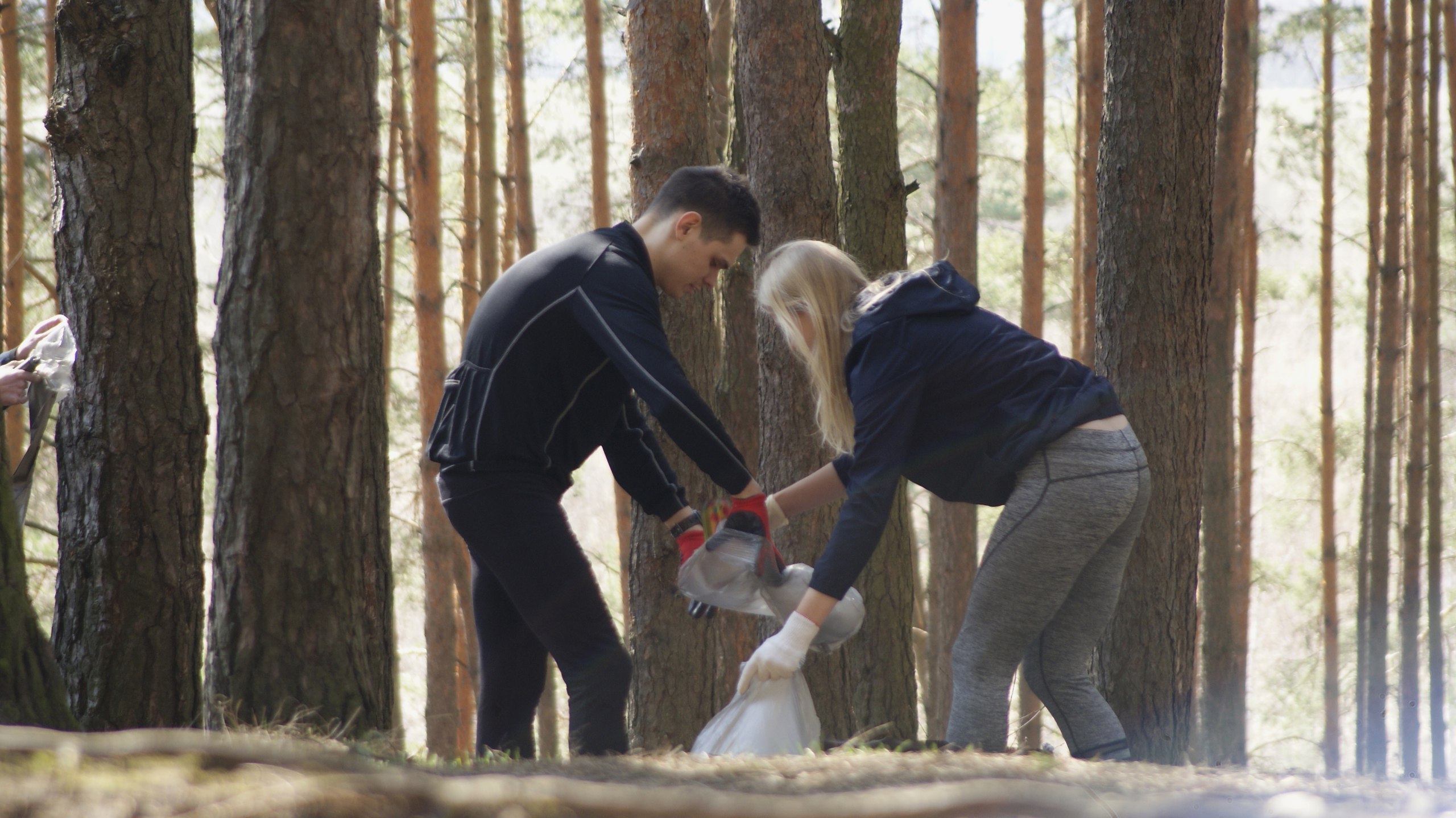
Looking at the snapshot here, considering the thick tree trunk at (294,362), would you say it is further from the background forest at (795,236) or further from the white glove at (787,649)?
the white glove at (787,649)

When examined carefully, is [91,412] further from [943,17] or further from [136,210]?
[943,17]

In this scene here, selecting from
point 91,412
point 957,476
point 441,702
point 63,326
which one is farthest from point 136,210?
point 441,702

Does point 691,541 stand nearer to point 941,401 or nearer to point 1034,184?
point 941,401

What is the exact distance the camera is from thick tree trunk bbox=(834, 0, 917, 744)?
5.57 meters

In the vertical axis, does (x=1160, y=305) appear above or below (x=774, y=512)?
above

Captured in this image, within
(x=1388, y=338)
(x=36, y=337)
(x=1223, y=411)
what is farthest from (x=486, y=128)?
(x=1388, y=338)

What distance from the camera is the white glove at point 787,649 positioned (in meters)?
2.67

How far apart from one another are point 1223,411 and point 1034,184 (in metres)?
3.66

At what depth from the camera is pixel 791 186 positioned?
5328 millimetres

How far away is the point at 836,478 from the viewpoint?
10.6 feet

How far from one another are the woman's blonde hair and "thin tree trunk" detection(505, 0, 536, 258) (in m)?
9.61

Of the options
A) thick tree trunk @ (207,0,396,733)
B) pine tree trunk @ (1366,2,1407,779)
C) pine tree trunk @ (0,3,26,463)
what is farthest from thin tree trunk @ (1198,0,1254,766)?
pine tree trunk @ (0,3,26,463)

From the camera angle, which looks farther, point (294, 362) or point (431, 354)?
point (431, 354)

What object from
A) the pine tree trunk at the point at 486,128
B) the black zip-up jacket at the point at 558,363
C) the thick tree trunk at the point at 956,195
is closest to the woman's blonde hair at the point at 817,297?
the black zip-up jacket at the point at 558,363
